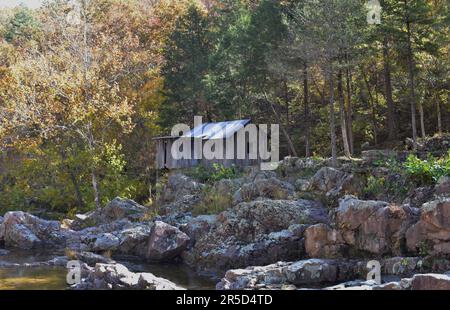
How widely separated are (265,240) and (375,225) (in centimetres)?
415

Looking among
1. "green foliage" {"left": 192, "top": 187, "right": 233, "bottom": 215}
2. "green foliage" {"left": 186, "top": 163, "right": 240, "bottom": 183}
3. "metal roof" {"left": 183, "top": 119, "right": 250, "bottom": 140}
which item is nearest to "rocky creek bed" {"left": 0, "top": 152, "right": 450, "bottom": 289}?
"green foliage" {"left": 192, "top": 187, "right": 233, "bottom": 215}

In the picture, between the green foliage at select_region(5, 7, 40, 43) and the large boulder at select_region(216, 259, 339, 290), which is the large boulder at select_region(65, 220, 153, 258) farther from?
the green foliage at select_region(5, 7, 40, 43)

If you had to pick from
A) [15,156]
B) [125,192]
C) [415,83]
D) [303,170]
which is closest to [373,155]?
[303,170]

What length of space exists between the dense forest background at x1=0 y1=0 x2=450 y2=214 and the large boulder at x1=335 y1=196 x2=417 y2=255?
12.1m

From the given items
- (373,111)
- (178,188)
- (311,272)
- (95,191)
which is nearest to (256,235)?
(311,272)

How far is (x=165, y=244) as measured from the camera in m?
22.6

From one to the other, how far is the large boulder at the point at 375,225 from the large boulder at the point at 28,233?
15005mm

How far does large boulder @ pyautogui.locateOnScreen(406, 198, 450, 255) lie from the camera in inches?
667

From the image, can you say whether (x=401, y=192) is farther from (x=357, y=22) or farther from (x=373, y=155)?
(x=357, y=22)

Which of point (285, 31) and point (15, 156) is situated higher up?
point (285, 31)

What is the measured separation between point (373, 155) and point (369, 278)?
40.0 ft

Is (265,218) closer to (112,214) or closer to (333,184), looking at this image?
(333,184)

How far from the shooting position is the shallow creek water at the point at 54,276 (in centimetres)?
1828

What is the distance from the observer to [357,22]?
31453mm
